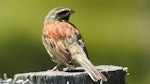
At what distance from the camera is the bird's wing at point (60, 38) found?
8.90 m

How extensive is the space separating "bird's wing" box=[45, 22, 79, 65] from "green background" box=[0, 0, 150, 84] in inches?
362

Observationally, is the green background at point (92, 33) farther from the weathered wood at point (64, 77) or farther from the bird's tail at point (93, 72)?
the weathered wood at point (64, 77)

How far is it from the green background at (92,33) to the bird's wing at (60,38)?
9204 millimetres

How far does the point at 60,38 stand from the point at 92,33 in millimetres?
11905

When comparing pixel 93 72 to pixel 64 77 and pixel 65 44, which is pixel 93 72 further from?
pixel 65 44

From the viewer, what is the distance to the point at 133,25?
22.7m

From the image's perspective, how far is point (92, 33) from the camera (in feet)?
68.8

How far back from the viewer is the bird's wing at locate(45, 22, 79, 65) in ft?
29.2

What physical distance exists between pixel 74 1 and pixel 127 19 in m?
1.49

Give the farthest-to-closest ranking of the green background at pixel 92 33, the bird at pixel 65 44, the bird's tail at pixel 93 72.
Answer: the green background at pixel 92 33 → the bird at pixel 65 44 → the bird's tail at pixel 93 72

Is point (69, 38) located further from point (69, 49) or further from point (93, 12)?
point (93, 12)

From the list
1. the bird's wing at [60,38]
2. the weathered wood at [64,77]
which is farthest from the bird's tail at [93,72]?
the bird's wing at [60,38]

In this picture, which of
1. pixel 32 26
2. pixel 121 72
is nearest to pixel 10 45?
pixel 32 26

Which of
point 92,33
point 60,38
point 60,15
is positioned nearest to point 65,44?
point 60,38
